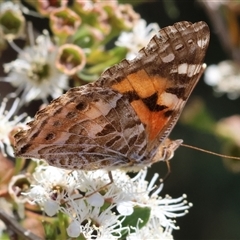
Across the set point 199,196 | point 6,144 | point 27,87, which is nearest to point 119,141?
point 6,144

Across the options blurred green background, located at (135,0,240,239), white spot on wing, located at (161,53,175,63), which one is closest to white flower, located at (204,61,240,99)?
blurred green background, located at (135,0,240,239)

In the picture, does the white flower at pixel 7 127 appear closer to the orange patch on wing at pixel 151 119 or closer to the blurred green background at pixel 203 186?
the orange patch on wing at pixel 151 119

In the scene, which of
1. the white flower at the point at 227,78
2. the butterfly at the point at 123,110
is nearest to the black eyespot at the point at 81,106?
the butterfly at the point at 123,110

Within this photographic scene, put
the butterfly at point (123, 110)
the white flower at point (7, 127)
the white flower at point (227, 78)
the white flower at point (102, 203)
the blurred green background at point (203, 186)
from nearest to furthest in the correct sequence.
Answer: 1. the butterfly at point (123, 110)
2. the white flower at point (102, 203)
3. the white flower at point (7, 127)
4. the white flower at point (227, 78)
5. the blurred green background at point (203, 186)

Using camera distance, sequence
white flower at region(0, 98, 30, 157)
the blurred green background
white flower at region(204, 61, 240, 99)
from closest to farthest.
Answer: white flower at region(0, 98, 30, 157)
white flower at region(204, 61, 240, 99)
the blurred green background

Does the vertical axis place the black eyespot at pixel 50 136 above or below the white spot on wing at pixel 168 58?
above

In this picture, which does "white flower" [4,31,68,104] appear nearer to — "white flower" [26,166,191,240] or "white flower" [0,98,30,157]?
"white flower" [0,98,30,157]

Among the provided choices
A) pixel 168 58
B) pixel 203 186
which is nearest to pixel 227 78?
pixel 203 186

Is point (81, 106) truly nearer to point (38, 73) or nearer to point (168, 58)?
point (168, 58)
